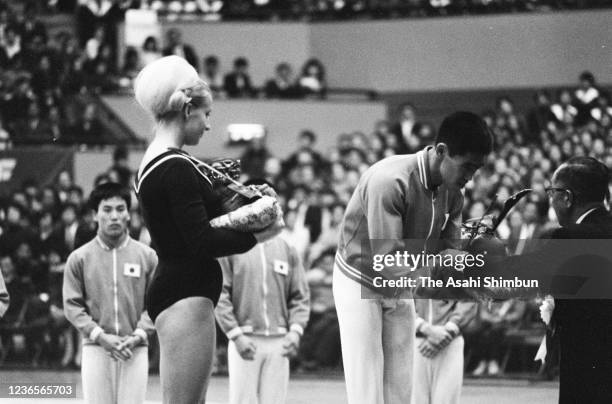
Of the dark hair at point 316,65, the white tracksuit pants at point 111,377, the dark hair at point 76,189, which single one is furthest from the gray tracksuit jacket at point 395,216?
the dark hair at point 316,65

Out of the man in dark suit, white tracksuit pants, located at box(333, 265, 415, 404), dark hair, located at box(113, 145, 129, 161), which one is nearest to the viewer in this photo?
the man in dark suit

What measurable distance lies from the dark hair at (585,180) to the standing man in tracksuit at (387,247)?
46 centimetres

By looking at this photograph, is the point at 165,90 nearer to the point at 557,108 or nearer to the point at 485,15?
the point at 557,108

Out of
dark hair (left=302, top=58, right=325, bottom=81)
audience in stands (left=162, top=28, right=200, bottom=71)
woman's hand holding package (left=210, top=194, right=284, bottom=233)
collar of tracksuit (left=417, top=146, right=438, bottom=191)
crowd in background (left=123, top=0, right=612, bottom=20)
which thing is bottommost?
woman's hand holding package (left=210, top=194, right=284, bottom=233)

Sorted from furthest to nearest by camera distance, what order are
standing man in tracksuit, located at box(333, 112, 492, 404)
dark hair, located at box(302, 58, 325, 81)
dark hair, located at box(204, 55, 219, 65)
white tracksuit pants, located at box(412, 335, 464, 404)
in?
dark hair, located at box(302, 58, 325, 81) < dark hair, located at box(204, 55, 219, 65) < white tracksuit pants, located at box(412, 335, 464, 404) < standing man in tracksuit, located at box(333, 112, 492, 404)

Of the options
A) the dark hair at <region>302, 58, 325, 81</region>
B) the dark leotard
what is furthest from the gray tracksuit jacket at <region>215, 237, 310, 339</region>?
the dark hair at <region>302, 58, 325, 81</region>

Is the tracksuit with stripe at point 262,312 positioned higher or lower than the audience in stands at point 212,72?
lower

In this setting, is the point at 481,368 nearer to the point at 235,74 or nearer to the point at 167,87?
the point at 167,87

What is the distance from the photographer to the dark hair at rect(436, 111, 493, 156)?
4898 mm

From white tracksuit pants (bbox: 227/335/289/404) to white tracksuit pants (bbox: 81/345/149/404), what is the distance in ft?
3.06

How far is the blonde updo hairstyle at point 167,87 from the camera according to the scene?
4.20 metres

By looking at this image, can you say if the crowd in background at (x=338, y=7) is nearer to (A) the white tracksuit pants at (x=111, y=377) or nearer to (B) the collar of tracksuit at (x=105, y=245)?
(B) the collar of tracksuit at (x=105, y=245)

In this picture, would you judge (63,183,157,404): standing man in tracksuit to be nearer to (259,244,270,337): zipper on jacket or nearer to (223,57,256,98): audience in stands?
(259,244,270,337): zipper on jacket

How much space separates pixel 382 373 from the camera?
17.2 ft
